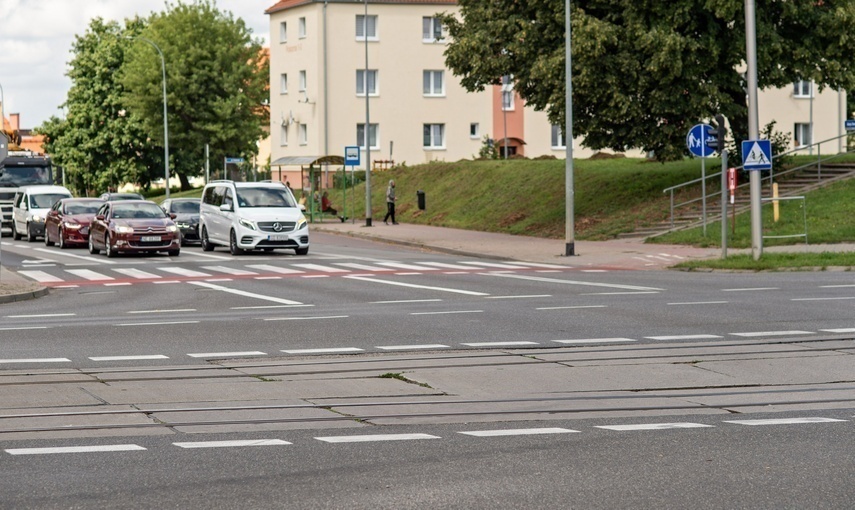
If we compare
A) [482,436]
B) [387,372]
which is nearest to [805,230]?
[387,372]

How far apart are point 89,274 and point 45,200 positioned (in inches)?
772

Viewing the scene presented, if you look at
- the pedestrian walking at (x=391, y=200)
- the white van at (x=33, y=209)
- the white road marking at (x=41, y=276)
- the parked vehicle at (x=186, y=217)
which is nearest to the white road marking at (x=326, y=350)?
the white road marking at (x=41, y=276)

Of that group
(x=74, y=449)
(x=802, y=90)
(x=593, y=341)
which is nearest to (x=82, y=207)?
(x=593, y=341)

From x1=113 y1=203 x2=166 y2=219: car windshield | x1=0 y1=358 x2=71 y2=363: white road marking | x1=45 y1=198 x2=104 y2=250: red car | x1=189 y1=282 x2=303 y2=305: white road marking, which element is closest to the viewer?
x1=0 y1=358 x2=71 y2=363: white road marking

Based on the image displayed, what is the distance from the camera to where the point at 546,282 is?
25016mm

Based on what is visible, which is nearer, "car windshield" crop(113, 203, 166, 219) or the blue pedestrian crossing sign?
the blue pedestrian crossing sign

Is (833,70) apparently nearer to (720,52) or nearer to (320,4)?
(720,52)

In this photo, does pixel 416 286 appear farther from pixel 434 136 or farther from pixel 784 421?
pixel 434 136

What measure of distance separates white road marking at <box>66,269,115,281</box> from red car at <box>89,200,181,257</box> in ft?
14.5

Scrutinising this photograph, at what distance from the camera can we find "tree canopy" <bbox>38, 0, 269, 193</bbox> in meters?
85.8

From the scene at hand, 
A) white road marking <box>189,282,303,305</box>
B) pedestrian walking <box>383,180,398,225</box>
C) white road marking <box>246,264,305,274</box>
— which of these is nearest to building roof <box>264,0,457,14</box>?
pedestrian walking <box>383,180,398,225</box>

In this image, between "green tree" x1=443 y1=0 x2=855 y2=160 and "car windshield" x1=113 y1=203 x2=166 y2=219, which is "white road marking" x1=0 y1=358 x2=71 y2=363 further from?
"green tree" x1=443 y1=0 x2=855 y2=160

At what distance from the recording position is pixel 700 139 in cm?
2991

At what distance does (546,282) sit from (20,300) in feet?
30.3
